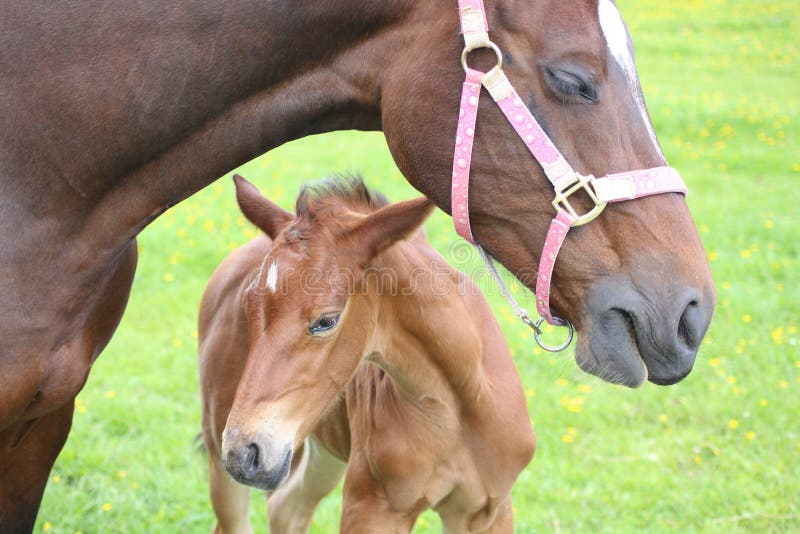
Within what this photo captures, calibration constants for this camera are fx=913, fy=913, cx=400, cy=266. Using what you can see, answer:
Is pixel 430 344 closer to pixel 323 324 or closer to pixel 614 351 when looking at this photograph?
pixel 323 324

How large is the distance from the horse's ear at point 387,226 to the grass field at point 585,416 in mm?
298

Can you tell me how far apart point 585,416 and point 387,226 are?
2481 millimetres

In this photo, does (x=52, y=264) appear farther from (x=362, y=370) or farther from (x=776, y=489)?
(x=776, y=489)

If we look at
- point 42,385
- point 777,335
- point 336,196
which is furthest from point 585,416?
point 42,385

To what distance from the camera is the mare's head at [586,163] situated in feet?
6.26

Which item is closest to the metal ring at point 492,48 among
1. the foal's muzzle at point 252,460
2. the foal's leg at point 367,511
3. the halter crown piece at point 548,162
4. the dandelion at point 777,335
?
the halter crown piece at point 548,162

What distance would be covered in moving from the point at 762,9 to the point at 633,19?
2.73 m

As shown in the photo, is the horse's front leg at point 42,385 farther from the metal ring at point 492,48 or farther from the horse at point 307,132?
the metal ring at point 492,48

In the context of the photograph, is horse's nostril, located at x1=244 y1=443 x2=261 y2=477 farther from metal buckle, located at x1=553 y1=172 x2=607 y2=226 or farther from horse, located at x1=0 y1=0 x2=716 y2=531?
metal buckle, located at x1=553 y1=172 x2=607 y2=226

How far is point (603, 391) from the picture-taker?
5.13 meters

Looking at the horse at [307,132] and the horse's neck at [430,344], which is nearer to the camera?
the horse at [307,132]

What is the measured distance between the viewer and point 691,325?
1.90 meters

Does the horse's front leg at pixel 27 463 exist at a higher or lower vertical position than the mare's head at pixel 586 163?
lower

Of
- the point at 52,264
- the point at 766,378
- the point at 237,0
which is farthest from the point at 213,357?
the point at 766,378
